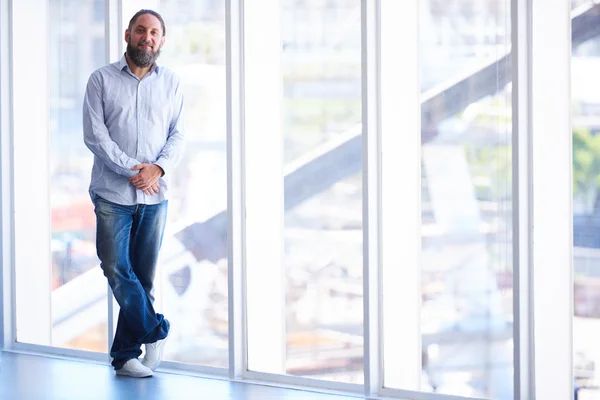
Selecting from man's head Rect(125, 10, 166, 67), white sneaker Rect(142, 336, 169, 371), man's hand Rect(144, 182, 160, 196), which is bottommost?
white sneaker Rect(142, 336, 169, 371)

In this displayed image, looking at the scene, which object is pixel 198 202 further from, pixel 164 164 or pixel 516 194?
pixel 516 194

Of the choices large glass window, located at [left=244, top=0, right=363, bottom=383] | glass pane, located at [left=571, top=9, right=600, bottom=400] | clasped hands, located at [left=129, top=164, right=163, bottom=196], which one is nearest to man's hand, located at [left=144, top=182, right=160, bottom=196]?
clasped hands, located at [left=129, top=164, right=163, bottom=196]

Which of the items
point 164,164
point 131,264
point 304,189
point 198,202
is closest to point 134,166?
point 164,164

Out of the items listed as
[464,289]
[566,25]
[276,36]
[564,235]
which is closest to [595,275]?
[564,235]

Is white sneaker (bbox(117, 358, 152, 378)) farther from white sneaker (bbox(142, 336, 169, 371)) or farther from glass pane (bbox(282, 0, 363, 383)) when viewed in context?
glass pane (bbox(282, 0, 363, 383))

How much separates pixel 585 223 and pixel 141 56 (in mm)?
1961

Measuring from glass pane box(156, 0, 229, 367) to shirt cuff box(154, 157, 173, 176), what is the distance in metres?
0.50

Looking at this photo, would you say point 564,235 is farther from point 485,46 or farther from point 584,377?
point 485,46

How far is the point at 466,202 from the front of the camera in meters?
3.78

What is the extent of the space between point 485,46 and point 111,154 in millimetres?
1607

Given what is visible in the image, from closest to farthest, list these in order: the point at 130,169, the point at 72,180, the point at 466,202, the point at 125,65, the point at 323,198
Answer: the point at 466,202 → the point at 130,169 → the point at 125,65 → the point at 323,198 → the point at 72,180

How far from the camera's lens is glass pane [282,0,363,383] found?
4070 mm

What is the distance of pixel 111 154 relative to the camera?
387cm

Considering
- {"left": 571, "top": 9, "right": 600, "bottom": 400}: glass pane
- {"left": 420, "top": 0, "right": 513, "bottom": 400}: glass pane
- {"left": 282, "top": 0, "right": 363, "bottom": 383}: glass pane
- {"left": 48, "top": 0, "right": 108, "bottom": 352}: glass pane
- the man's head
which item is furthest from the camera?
{"left": 48, "top": 0, "right": 108, "bottom": 352}: glass pane
